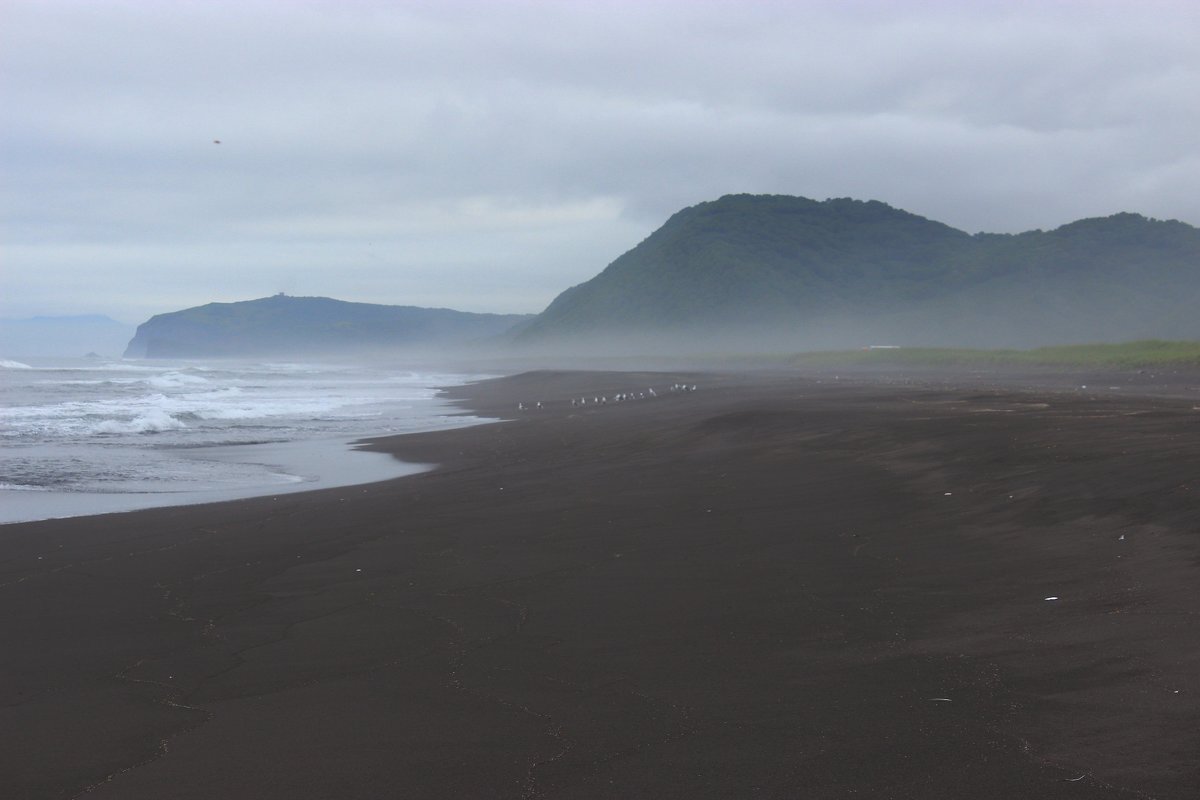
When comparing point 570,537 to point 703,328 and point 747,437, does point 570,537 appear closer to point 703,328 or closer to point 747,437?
point 747,437

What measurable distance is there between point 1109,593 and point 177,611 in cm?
666

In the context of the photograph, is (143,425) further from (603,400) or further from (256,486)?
(603,400)

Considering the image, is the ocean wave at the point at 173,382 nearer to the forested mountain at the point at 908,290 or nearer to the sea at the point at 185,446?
the sea at the point at 185,446

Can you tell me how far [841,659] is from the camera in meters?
5.71

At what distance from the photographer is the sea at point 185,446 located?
48.8 ft

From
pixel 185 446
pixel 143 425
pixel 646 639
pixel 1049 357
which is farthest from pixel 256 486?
pixel 1049 357

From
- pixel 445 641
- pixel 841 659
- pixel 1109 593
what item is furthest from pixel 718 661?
pixel 1109 593

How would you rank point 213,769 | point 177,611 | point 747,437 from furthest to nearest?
1. point 747,437
2. point 177,611
3. point 213,769

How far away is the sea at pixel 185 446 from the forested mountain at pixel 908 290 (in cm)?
7970

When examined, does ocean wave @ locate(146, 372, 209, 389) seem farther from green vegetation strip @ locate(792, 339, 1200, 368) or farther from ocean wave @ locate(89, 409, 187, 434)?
green vegetation strip @ locate(792, 339, 1200, 368)

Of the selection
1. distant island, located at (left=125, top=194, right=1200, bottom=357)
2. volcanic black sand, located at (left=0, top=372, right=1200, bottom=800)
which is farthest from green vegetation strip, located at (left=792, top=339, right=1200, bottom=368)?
distant island, located at (left=125, top=194, right=1200, bottom=357)

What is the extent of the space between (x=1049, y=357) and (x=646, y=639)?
4459cm

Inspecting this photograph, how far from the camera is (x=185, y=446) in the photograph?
22.3m

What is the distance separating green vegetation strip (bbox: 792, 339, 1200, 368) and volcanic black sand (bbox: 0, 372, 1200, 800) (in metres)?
29.3
